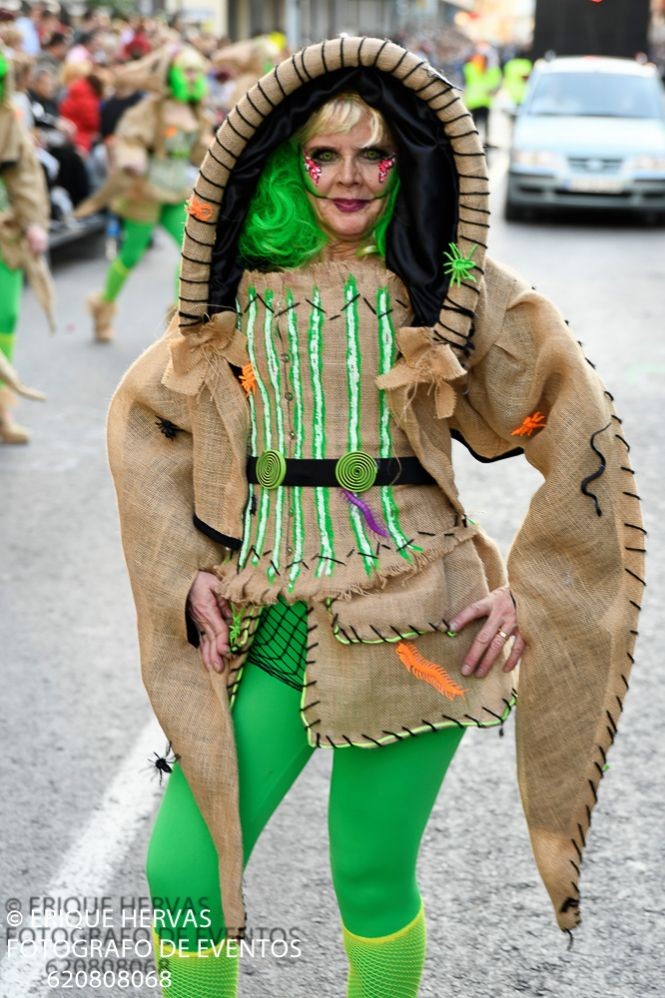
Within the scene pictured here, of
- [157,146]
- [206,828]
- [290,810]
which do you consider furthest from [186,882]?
[157,146]

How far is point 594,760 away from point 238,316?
102cm

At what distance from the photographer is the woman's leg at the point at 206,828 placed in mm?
2316

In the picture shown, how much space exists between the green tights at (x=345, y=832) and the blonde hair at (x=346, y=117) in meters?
0.95

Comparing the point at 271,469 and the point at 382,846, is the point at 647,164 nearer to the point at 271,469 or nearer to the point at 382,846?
the point at 271,469

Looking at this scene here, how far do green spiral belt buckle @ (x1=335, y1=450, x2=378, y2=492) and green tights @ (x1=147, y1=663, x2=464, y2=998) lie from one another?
0.37 m

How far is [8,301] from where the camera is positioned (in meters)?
7.43

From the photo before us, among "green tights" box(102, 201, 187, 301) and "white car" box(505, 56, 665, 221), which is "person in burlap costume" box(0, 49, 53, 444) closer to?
"green tights" box(102, 201, 187, 301)

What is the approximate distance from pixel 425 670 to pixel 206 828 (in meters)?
0.47

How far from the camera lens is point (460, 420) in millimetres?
2525

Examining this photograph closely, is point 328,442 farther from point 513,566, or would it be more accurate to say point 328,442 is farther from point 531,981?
point 531,981

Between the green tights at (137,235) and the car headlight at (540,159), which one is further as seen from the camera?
the car headlight at (540,159)

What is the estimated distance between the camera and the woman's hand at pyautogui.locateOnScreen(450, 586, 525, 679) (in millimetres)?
2367

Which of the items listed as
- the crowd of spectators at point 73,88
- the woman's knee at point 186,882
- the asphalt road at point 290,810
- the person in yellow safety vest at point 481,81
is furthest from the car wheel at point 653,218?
the woman's knee at point 186,882

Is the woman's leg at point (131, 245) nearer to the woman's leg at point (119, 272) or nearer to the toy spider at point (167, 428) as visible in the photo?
the woman's leg at point (119, 272)
